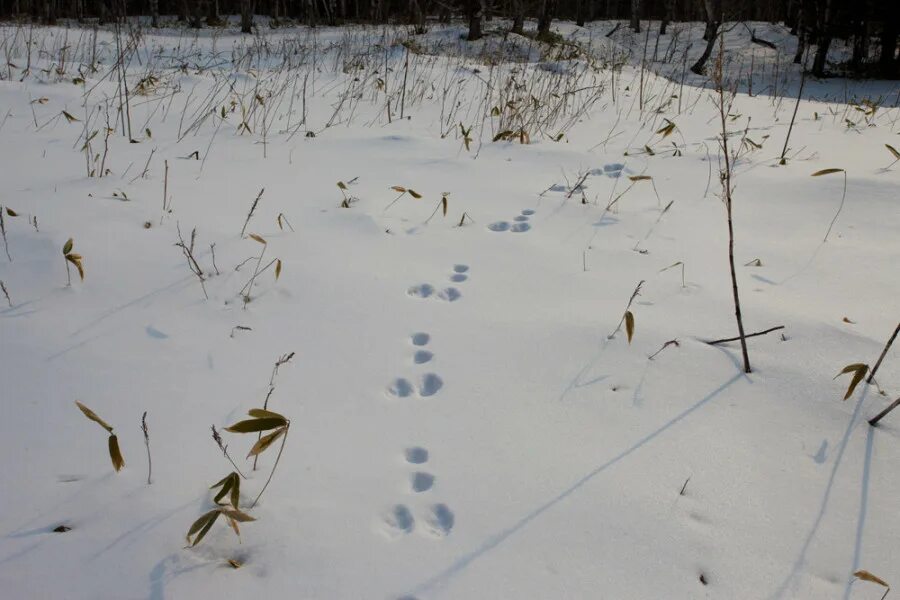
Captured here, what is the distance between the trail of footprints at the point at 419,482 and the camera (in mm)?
1040

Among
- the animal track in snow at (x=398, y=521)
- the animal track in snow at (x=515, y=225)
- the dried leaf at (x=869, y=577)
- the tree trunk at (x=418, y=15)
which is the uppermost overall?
the tree trunk at (x=418, y=15)

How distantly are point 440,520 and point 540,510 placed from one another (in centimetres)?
19

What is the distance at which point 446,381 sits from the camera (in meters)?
1.43

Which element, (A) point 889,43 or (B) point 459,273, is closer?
(B) point 459,273

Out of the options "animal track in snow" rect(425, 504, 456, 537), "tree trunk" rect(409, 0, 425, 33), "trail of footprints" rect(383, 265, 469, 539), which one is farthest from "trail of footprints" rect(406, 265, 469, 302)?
"tree trunk" rect(409, 0, 425, 33)

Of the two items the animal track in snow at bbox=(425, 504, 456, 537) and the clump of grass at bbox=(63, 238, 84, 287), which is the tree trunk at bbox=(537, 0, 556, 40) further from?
the animal track in snow at bbox=(425, 504, 456, 537)

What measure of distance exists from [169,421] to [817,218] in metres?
2.56

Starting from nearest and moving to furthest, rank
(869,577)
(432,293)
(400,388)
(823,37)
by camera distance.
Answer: (869,577), (400,388), (432,293), (823,37)

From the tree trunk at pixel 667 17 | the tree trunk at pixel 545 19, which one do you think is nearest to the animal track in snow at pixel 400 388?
the tree trunk at pixel 545 19

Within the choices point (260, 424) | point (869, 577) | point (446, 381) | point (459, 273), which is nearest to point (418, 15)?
point (459, 273)

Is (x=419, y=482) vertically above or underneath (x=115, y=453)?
underneath

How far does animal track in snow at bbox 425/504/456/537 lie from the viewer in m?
1.03

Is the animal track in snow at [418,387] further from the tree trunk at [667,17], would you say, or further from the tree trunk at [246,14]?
the tree trunk at [667,17]

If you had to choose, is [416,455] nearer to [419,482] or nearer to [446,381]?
[419,482]
